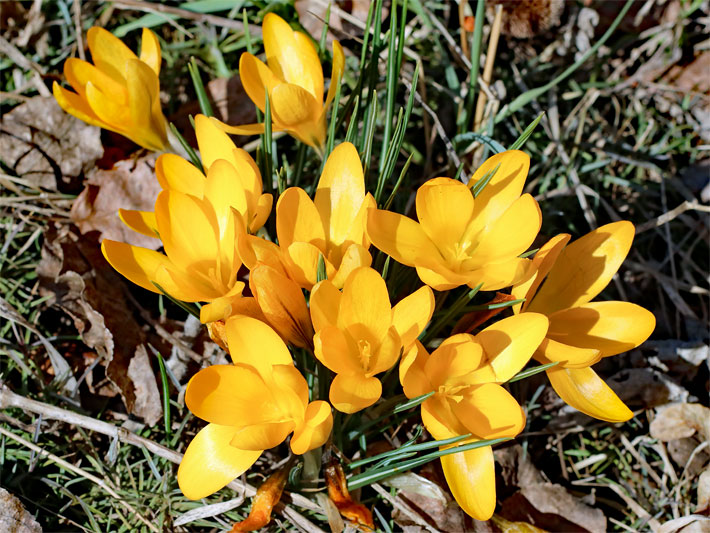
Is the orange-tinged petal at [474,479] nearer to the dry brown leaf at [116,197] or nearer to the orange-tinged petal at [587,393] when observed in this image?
the orange-tinged petal at [587,393]

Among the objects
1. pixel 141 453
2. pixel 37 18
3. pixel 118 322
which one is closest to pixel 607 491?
pixel 141 453

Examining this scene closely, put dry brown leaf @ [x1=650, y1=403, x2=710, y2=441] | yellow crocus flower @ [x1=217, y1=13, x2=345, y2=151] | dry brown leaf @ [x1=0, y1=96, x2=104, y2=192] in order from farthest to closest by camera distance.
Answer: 1. dry brown leaf @ [x1=0, y1=96, x2=104, y2=192]
2. dry brown leaf @ [x1=650, y1=403, x2=710, y2=441]
3. yellow crocus flower @ [x1=217, y1=13, x2=345, y2=151]

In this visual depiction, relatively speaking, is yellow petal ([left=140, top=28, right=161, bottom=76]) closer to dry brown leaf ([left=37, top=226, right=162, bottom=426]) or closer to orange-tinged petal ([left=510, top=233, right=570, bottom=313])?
dry brown leaf ([left=37, top=226, right=162, bottom=426])

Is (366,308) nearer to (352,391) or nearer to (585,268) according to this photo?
(352,391)

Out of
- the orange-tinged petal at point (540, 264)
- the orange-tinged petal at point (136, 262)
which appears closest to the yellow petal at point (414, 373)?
the orange-tinged petal at point (540, 264)

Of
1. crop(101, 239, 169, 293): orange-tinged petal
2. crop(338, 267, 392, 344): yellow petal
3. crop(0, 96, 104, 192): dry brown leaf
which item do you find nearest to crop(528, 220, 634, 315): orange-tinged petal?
crop(338, 267, 392, 344): yellow petal

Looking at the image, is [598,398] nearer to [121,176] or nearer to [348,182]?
[348,182]

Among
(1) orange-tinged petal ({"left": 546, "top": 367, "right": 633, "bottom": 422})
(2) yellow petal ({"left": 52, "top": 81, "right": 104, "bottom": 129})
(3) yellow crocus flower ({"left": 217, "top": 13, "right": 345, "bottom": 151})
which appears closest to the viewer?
(1) orange-tinged petal ({"left": 546, "top": 367, "right": 633, "bottom": 422})
